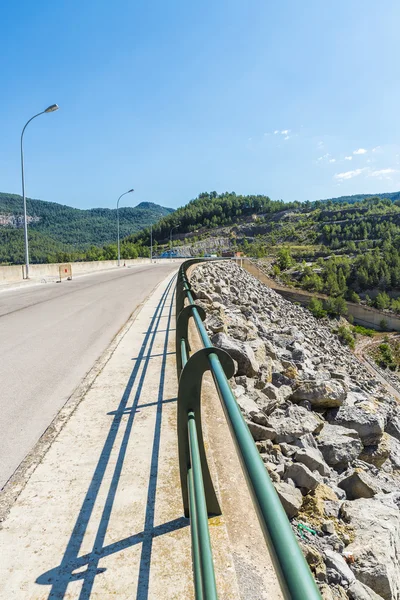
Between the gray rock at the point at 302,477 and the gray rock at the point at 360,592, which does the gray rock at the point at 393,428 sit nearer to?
the gray rock at the point at 302,477

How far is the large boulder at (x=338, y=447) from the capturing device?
18.0 ft

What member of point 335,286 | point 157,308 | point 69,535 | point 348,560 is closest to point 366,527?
point 348,560

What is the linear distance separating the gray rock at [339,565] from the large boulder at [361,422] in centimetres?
368

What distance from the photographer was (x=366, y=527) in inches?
142

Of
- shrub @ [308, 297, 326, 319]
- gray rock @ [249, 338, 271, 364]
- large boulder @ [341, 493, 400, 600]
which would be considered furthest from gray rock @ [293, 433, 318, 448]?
shrub @ [308, 297, 326, 319]

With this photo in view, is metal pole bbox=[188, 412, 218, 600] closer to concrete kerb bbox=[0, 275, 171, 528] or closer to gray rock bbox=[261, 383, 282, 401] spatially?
concrete kerb bbox=[0, 275, 171, 528]

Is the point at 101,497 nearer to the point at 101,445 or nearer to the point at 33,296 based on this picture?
the point at 101,445

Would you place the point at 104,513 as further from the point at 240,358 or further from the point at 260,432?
the point at 240,358

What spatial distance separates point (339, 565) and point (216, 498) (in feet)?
3.84

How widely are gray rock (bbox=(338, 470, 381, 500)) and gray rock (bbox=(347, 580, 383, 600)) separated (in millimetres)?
1761

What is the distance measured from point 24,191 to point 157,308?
15657 millimetres

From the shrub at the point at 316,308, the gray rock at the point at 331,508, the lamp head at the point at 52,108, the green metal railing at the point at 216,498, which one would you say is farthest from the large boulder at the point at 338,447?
the shrub at the point at 316,308

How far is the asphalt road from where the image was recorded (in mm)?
4335

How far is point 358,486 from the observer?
15.2 feet
